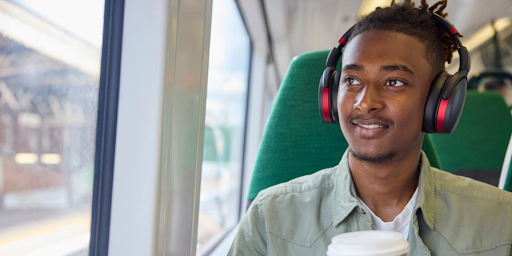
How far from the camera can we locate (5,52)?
661 mm

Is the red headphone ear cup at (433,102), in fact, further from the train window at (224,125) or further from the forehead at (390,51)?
the train window at (224,125)

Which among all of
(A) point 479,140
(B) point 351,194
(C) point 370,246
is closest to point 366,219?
(B) point 351,194

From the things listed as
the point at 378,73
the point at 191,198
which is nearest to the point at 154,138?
the point at 191,198

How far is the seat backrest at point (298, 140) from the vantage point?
125 centimetres

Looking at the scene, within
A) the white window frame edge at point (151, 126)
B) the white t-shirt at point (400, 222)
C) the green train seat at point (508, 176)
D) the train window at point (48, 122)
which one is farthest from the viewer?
the green train seat at point (508, 176)

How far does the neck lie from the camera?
1054 millimetres

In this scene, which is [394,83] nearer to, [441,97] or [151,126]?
[441,97]

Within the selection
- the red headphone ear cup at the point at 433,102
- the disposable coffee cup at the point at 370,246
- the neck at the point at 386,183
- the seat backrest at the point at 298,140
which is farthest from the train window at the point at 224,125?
the disposable coffee cup at the point at 370,246

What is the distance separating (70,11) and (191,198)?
1.78 feet

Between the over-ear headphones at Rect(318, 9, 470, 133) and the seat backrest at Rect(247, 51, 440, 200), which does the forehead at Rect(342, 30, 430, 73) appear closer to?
the over-ear headphones at Rect(318, 9, 470, 133)

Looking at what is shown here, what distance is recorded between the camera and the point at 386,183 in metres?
1.06

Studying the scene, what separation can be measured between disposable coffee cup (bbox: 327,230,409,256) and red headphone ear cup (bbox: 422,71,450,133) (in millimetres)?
499

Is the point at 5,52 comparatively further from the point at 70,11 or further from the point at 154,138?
the point at 154,138

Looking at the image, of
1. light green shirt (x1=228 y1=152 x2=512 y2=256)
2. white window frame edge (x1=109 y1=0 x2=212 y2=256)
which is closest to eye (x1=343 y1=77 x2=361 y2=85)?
light green shirt (x1=228 y1=152 x2=512 y2=256)
